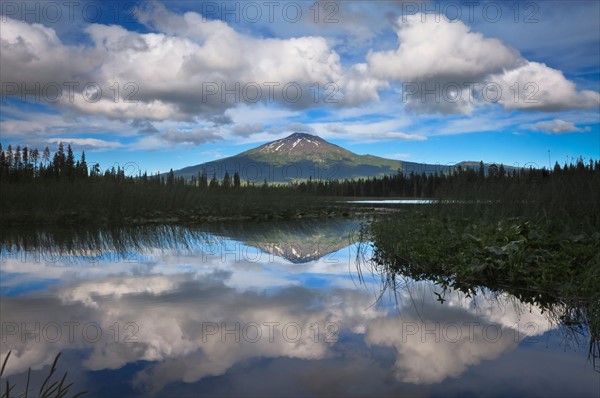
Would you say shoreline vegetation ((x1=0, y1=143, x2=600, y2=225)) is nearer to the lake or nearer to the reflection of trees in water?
the reflection of trees in water

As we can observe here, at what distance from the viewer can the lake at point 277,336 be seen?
3.74 m

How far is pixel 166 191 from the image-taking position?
26156mm

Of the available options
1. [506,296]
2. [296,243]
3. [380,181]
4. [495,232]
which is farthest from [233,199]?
[380,181]

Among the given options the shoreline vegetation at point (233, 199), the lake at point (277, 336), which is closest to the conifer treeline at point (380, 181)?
the shoreline vegetation at point (233, 199)

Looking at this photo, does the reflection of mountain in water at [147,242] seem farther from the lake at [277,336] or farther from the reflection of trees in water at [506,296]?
the reflection of trees in water at [506,296]

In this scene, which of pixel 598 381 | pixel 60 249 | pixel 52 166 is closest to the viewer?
pixel 598 381

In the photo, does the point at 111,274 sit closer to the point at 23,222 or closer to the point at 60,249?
the point at 60,249

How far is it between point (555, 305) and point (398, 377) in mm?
3404

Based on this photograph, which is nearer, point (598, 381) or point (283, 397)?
point (283, 397)

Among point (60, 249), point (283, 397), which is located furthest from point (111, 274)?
point (283, 397)

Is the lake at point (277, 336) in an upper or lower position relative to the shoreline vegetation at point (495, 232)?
lower

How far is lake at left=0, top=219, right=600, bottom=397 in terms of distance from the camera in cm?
374

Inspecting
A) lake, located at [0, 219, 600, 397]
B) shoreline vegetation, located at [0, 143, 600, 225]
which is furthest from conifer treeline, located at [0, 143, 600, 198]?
lake, located at [0, 219, 600, 397]

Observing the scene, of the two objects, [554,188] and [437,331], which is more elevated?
[554,188]
